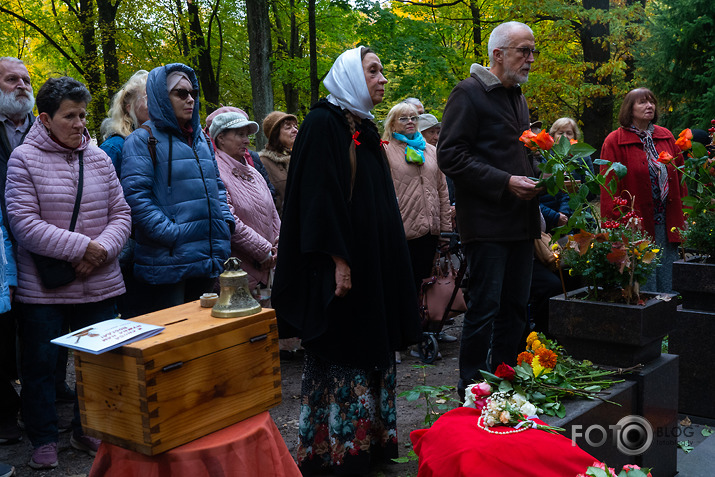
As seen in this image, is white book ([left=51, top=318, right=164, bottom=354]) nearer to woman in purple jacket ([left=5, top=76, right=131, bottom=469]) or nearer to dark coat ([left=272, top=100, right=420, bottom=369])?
dark coat ([left=272, top=100, right=420, bottom=369])

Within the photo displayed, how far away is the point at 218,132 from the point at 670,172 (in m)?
4.00

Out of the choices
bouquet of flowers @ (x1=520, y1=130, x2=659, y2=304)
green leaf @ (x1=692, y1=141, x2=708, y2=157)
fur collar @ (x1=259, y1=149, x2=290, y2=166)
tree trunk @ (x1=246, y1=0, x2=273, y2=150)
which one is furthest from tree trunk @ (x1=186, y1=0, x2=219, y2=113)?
bouquet of flowers @ (x1=520, y1=130, x2=659, y2=304)

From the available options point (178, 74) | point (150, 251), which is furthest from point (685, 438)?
point (178, 74)

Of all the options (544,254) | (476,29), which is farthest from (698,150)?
(476,29)

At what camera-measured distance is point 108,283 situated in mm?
3943

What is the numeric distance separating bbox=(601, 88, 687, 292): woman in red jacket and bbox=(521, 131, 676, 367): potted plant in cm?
271

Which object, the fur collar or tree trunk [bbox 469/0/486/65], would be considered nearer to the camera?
the fur collar

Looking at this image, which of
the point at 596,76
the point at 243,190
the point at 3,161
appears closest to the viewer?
the point at 3,161

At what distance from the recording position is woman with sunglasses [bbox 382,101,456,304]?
20.0ft

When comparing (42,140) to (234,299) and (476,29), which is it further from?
(476,29)

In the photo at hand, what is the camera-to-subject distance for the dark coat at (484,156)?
4.07 m

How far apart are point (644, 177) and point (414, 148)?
2.06 metres

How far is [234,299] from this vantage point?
267 cm

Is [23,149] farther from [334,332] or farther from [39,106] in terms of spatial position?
[334,332]
